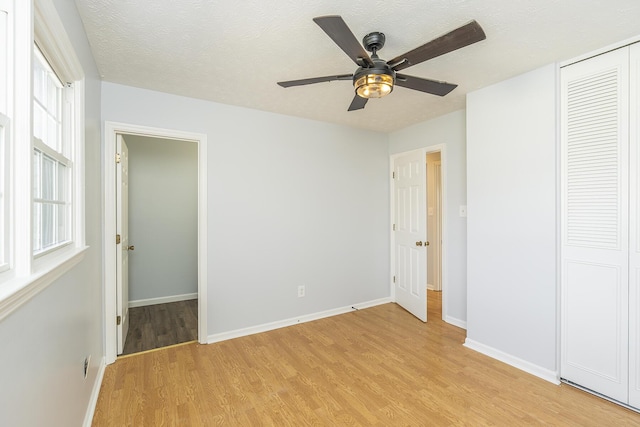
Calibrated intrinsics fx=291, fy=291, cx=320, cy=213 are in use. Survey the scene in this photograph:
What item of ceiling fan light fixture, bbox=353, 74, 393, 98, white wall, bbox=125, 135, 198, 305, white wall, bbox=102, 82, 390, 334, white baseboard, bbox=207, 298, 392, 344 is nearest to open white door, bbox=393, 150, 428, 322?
white wall, bbox=102, 82, 390, 334

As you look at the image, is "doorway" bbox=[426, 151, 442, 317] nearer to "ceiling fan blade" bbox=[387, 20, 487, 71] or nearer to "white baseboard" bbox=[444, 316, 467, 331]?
"white baseboard" bbox=[444, 316, 467, 331]

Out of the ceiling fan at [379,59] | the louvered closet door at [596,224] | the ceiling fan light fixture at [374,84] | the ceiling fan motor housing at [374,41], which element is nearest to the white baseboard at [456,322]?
the louvered closet door at [596,224]

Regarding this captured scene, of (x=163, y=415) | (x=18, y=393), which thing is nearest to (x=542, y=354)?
(x=163, y=415)

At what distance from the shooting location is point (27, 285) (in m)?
0.88

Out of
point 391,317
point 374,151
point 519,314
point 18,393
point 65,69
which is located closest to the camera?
point 18,393

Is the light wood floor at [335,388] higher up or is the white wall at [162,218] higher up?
the white wall at [162,218]

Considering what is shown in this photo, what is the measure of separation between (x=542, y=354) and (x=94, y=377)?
132 inches

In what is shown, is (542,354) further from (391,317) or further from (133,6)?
(133,6)

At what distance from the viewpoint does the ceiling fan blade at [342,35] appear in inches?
48.8

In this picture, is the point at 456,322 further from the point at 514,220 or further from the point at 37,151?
the point at 37,151

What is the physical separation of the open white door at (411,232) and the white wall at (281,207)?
220 mm

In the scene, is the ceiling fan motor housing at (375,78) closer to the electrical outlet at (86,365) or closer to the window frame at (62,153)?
the window frame at (62,153)

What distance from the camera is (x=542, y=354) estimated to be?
2.29 m

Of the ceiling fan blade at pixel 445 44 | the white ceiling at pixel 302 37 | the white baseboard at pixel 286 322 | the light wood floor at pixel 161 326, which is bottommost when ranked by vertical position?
the light wood floor at pixel 161 326
